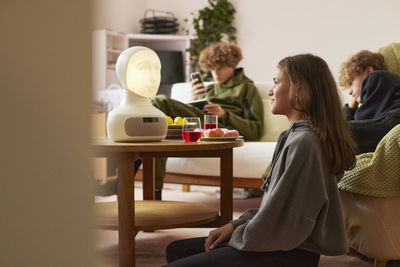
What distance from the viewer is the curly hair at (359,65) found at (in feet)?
8.26

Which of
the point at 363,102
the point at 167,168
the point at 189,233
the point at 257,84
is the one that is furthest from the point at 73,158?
the point at 257,84

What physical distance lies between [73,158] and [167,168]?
2.98m

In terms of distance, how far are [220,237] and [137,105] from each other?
75 centimetres

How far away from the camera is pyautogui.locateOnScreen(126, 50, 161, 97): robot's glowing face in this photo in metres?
1.95

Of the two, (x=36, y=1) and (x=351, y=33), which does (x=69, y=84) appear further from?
(x=351, y=33)

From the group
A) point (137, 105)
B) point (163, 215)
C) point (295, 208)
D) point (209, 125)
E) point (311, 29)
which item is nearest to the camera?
point (295, 208)

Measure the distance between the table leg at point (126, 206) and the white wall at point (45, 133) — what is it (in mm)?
1540

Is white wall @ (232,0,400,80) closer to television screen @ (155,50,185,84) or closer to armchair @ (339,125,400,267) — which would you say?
television screen @ (155,50,185,84)

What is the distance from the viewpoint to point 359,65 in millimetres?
2514

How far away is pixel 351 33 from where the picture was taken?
176 inches

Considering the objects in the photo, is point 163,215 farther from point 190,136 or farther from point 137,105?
point 137,105

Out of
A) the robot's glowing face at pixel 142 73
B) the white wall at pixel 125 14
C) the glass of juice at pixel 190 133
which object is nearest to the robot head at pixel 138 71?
the robot's glowing face at pixel 142 73

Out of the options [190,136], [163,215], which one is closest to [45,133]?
[190,136]

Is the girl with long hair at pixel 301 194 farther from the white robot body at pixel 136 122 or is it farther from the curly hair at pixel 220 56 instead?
the curly hair at pixel 220 56
